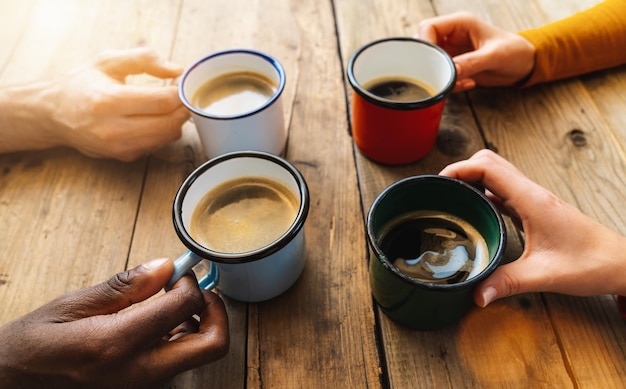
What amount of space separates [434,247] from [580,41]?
0.53 meters

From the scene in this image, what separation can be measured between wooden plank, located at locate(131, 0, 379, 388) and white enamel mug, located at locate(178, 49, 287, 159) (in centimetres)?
7

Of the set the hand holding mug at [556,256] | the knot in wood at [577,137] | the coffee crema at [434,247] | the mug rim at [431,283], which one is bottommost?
the knot in wood at [577,137]

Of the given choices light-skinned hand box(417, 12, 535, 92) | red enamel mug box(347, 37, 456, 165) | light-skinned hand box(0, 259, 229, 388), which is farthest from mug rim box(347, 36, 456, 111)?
light-skinned hand box(0, 259, 229, 388)

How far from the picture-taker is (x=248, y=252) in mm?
624

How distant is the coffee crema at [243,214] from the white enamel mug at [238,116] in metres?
0.09

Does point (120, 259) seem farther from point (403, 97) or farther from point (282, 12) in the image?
point (282, 12)

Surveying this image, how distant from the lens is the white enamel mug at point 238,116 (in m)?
0.81

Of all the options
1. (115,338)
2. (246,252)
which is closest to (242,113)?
(246,252)

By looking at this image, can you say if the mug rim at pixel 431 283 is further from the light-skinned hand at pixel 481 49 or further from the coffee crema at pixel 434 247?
the light-skinned hand at pixel 481 49

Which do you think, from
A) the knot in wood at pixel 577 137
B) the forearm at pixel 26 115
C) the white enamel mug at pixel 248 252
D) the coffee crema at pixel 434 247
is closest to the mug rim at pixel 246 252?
the white enamel mug at pixel 248 252

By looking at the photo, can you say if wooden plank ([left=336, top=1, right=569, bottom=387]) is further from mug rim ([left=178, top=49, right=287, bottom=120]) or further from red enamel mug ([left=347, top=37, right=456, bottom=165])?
mug rim ([left=178, top=49, right=287, bottom=120])

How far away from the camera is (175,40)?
3.66ft

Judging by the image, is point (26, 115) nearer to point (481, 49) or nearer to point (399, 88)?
point (399, 88)

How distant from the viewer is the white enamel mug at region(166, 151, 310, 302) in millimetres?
632
